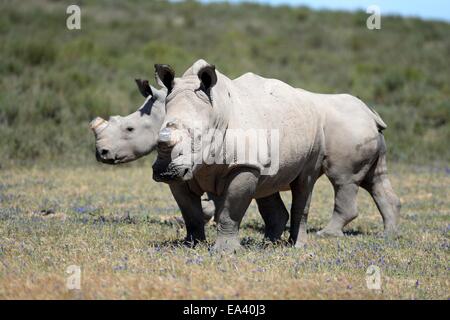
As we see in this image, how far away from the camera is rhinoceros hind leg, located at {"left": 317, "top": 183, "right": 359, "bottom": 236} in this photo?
27.0ft

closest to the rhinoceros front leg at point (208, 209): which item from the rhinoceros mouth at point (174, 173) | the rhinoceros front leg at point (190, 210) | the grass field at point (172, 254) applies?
the grass field at point (172, 254)

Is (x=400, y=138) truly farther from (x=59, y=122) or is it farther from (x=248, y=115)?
(x=248, y=115)

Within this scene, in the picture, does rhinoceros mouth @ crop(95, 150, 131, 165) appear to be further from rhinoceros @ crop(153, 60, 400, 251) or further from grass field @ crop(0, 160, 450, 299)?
rhinoceros @ crop(153, 60, 400, 251)

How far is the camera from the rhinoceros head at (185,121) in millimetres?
5504

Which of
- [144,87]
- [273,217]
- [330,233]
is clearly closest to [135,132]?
[144,87]

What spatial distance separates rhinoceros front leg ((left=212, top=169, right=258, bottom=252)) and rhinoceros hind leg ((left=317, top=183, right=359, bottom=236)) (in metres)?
2.30

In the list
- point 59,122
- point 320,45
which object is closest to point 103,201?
point 59,122

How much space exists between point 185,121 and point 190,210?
1035 millimetres

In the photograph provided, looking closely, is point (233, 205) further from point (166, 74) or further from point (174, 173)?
point (166, 74)

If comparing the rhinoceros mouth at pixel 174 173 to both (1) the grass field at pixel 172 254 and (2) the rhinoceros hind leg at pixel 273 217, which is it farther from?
(2) the rhinoceros hind leg at pixel 273 217

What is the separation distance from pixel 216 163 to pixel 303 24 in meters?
22.8

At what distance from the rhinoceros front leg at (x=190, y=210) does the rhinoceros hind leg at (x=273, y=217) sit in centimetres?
95

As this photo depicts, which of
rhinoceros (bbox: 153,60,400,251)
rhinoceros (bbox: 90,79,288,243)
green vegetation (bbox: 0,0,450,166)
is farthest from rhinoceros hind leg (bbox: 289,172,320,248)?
green vegetation (bbox: 0,0,450,166)

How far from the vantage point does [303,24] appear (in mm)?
27891
